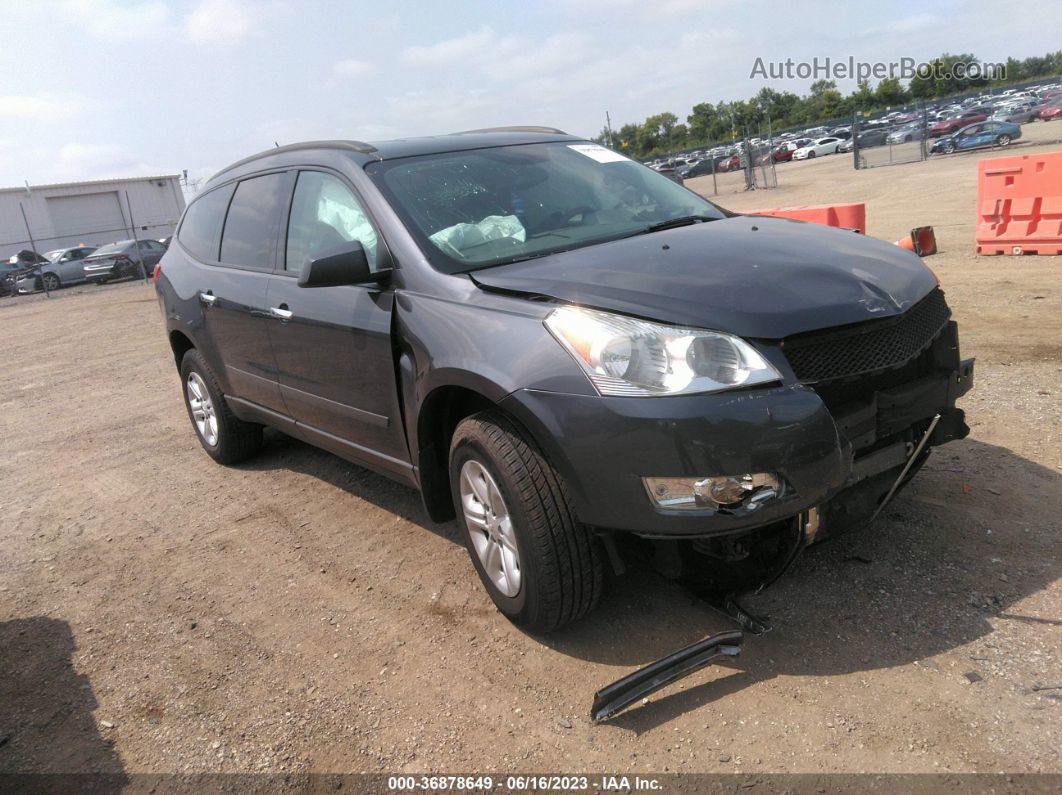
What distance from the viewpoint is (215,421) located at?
5.54 meters

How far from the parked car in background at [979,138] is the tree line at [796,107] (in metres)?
35.4

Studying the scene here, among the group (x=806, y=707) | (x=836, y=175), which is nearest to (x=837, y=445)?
(x=806, y=707)

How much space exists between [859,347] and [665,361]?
2.28 feet

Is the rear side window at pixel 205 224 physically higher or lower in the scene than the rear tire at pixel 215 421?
higher

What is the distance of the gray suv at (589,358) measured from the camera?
258 centimetres

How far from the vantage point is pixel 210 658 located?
334 centimetres

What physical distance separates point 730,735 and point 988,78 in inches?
3466

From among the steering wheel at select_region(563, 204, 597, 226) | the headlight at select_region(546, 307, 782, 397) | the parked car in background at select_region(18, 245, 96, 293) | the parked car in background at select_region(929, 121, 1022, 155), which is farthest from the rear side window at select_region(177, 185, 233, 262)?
the parked car in background at select_region(929, 121, 1022, 155)

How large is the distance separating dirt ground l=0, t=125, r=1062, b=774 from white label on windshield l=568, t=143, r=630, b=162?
6.78 ft

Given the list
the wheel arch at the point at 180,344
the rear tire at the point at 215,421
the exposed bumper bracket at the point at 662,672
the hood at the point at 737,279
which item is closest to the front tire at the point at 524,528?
the exposed bumper bracket at the point at 662,672

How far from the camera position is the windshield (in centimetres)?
345

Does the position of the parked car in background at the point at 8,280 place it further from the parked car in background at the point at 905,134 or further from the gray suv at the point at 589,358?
the parked car in background at the point at 905,134

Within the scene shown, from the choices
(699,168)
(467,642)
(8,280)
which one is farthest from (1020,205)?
(699,168)

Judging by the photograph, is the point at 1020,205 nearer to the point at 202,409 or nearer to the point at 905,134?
the point at 202,409
